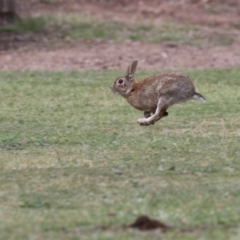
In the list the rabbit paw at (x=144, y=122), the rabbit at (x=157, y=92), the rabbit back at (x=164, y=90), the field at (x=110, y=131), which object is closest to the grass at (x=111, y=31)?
the field at (x=110, y=131)

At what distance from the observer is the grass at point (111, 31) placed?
18859 mm

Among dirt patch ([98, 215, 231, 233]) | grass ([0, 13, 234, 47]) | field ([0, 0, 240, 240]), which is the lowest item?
grass ([0, 13, 234, 47])

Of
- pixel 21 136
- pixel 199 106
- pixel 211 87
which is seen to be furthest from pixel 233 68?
pixel 21 136

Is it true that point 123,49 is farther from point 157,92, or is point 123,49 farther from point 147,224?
point 147,224

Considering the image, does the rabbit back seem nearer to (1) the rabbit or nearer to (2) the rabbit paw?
(1) the rabbit

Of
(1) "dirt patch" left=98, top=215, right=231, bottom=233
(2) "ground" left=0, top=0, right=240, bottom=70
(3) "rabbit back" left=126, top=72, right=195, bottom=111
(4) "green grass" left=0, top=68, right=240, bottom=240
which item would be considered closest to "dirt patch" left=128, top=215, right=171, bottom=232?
(1) "dirt patch" left=98, top=215, right=231, bottom=233

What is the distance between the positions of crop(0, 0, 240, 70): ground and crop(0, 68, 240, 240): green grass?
2.48 metres

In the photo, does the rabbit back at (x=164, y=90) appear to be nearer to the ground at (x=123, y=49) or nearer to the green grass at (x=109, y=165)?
the green grass at (x=109, y=165)

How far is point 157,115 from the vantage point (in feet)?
35.7

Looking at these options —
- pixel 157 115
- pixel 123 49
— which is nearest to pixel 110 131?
pixel 157 115

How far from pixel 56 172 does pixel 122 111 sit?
159 inches

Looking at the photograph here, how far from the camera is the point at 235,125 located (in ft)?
36.8

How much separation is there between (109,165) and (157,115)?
2.09 meters

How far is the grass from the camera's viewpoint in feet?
61.9
